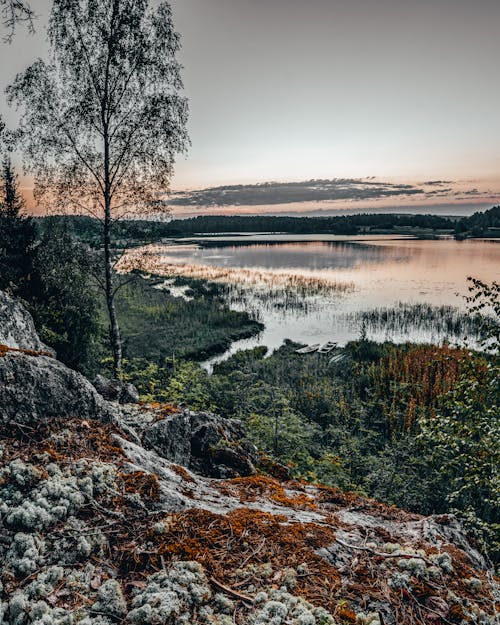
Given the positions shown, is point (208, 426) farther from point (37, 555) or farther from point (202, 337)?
point (202, 337)

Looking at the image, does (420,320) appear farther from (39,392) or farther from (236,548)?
(39,392)

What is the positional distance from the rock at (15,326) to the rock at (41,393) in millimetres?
2619

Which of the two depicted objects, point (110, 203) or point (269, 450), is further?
point (110, 203)

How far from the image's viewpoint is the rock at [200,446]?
5562mm

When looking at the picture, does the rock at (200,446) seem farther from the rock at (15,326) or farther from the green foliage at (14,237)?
the green foliage at (14,237)

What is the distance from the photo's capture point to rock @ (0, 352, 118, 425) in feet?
11.6

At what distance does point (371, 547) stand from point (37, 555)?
2.59 meters

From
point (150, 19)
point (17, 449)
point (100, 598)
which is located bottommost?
point (100, 598)

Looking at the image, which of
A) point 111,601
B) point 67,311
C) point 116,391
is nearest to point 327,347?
point 67,311

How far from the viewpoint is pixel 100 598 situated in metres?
2.32

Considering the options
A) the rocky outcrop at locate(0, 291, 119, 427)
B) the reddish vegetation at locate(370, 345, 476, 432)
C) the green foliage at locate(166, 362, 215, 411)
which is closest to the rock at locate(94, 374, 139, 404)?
the rocky outcrop at locate(0, 291, 119, 427)

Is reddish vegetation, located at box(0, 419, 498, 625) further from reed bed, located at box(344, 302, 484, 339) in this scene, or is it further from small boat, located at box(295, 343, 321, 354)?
reed bed, located at box(344, 302, 484, 339)

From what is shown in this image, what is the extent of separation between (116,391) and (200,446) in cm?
207

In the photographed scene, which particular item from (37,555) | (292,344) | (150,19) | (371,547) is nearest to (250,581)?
(371,547)
